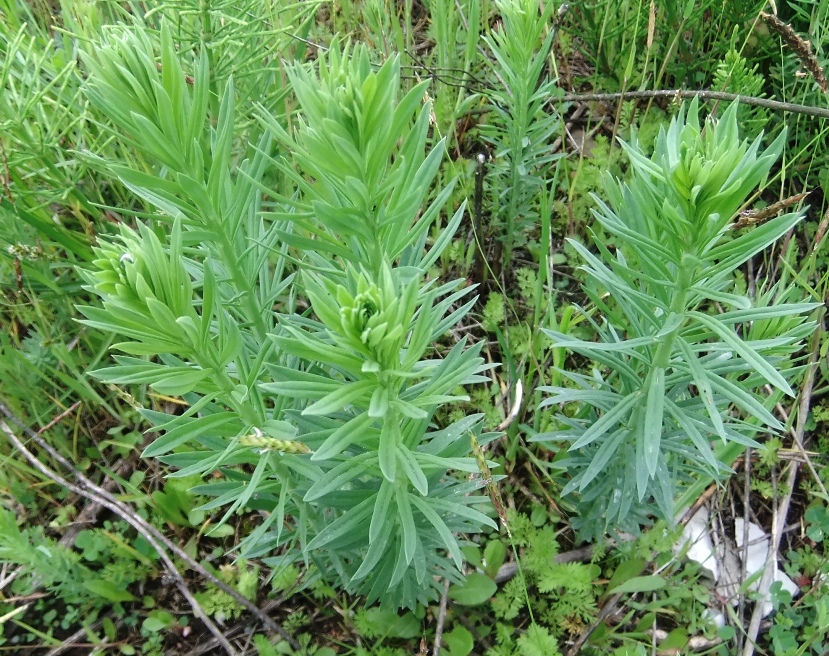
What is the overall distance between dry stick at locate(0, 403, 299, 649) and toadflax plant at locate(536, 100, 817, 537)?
1123mm

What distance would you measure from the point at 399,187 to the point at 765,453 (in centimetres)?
184

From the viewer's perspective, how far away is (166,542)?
7.02ft

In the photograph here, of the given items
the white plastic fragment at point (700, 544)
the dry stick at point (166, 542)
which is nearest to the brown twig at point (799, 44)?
the white plastic fragment at point (700, 544)

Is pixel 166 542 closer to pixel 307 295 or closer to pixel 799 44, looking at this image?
pixel 307 295

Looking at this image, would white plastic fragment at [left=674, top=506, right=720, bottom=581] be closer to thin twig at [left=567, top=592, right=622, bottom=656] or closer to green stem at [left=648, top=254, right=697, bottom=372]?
thin twig at [left=567, top=592, right=622, bottom=656]

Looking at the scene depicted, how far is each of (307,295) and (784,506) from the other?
6.74ft

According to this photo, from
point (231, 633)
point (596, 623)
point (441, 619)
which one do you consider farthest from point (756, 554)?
point (231, 633)

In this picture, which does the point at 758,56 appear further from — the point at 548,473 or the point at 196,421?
the point at 196,421

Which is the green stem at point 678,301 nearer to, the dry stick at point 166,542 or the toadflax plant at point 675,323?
the toadflax plant at point 675,323

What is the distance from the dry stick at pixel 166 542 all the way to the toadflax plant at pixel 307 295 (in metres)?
0.64

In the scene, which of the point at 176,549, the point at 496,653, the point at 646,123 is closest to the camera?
the point at 496,653

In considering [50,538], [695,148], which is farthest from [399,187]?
[50,538]

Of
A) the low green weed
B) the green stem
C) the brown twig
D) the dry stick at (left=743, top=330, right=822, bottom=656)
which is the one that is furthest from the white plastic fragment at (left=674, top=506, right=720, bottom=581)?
the brown twig

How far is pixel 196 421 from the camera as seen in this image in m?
1.29
